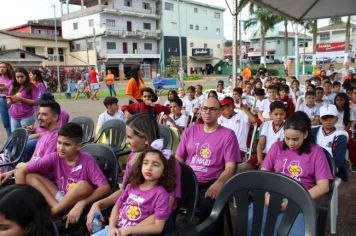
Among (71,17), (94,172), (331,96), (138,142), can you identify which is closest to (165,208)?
(138,142)

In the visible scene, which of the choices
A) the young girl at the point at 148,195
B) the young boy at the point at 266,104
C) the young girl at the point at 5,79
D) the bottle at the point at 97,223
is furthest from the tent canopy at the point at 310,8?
the bottle at the point at 97,223

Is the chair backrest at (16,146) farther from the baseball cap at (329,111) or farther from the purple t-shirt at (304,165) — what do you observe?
the baseball cap at (329,111)

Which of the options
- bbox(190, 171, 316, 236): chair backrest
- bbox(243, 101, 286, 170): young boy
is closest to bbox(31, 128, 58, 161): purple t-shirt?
bbox(190, 171, 316, 236): chair backrest

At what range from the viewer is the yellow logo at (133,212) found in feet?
7.77

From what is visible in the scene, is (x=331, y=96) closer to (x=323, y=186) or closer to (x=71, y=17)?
(x=323, y=186)

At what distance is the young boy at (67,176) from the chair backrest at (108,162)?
1.02ft

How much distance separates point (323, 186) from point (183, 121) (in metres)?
3.70

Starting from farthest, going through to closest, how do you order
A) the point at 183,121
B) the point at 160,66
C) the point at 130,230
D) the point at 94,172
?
the point at 160,66
the point at 183,121
the point at 94,172
the point at 130,230

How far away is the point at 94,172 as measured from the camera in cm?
285

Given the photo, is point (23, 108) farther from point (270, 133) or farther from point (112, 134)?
point (270, 133)

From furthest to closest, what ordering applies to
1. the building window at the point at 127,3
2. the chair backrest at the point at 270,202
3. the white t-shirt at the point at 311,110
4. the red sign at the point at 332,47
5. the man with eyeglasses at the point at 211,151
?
1. the red sign at the point at 332,47
2. the building window at the point at 127,3
3. the white t-shirt at the point at 311,110
4. the man with eyeglasses at the point at 211,151
5. the chair backrest at the point at 270,202

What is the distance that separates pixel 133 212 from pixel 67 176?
0.82m

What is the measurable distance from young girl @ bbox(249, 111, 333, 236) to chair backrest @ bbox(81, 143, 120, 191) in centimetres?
133

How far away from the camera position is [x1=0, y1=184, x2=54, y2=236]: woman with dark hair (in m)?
1.41
